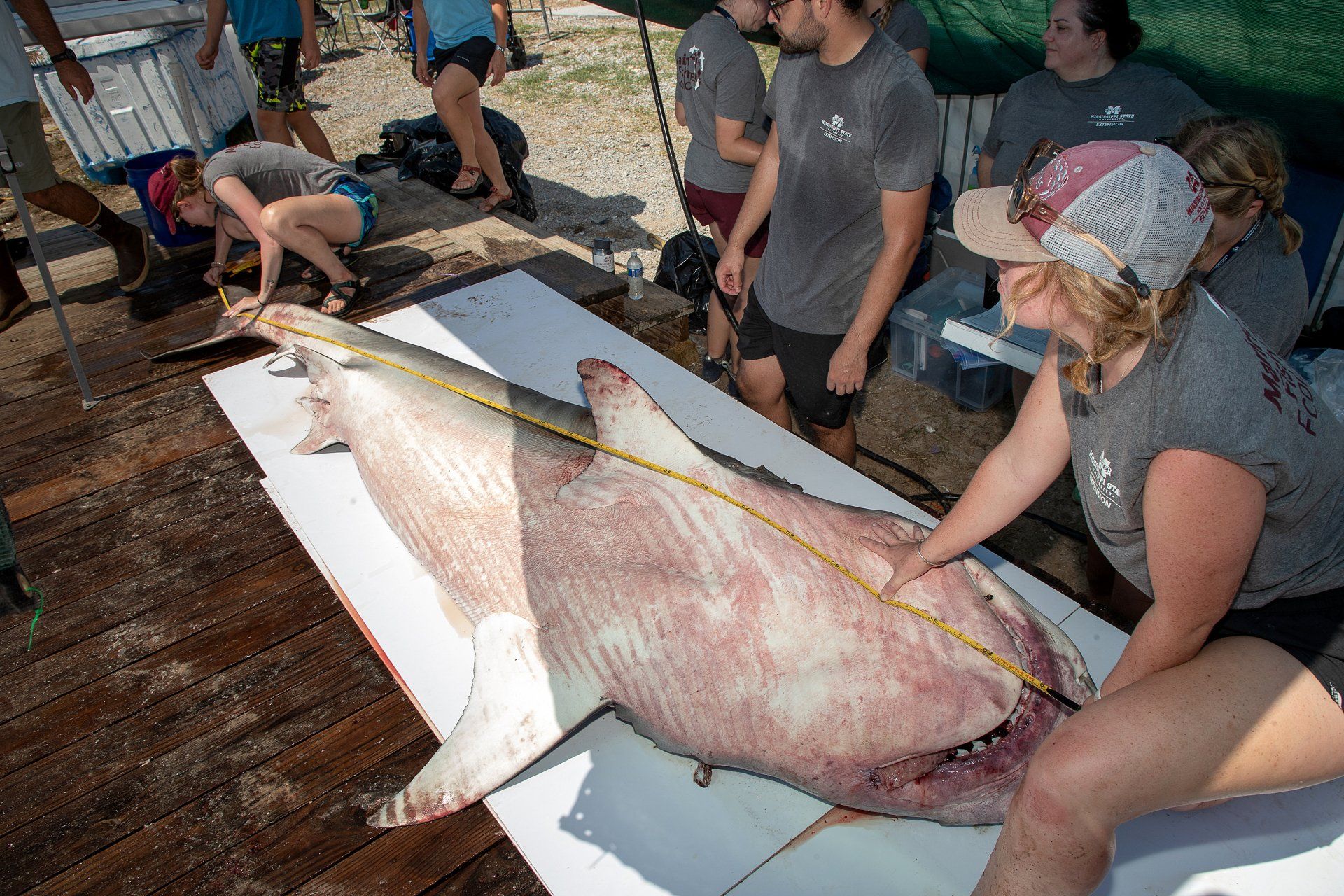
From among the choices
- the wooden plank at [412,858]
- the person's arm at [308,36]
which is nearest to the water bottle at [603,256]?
the person's arm at [308,36]

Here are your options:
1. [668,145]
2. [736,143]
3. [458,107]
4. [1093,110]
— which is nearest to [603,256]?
[668,145]

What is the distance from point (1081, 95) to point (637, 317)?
2.32 m

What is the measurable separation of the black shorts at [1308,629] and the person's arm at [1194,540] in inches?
5.6

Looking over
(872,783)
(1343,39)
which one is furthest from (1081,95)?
(872,783)

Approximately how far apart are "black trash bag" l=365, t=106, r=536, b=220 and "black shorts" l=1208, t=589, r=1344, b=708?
20.0ft

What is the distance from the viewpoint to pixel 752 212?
3.47m

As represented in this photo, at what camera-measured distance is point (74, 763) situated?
225 cm

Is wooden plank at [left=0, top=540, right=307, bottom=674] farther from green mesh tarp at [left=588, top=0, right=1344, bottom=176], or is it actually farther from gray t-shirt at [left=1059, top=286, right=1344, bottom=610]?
green mesh tarp at [left=588, top=0, right=1344, bottom=176]

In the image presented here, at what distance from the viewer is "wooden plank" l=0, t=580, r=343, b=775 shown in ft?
7.63

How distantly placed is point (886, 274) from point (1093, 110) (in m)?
1.54

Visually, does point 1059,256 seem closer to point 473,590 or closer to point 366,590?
point 473,590

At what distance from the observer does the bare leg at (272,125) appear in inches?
240

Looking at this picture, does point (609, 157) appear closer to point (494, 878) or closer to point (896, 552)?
point (896, 552)

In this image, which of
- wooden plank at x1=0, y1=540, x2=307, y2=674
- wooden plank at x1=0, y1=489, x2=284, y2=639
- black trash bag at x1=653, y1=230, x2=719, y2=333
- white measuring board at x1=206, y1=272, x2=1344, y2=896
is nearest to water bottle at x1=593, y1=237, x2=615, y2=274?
black trash bag at x1=653, y1=230, x2=719, y2=333
